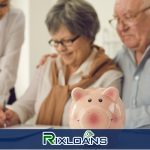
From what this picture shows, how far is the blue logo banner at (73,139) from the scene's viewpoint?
0.55 meters

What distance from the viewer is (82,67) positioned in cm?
89

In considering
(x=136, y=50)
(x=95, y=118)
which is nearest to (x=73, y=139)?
(x=95, y=118)

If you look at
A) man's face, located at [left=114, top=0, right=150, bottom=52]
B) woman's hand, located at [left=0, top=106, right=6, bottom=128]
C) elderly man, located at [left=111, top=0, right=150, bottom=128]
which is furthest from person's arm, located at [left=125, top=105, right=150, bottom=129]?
woman's hand, located at [left=0, top=106, right=6, bottom=128]

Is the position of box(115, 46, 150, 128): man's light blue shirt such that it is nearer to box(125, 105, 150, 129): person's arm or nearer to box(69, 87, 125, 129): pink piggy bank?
box(125, 105, 150, 129): person's arm

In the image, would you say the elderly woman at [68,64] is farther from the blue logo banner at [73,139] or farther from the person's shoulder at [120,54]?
the blue logo banner at [73,139]

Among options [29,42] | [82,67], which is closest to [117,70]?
[82,67]

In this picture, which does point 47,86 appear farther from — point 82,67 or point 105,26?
point 105,26

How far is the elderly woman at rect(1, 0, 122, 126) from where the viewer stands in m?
0.87

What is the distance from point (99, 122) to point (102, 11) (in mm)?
440

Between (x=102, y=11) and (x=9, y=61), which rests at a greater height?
(x=102, y=11)

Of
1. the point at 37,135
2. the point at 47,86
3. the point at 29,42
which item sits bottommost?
the point at 37,135

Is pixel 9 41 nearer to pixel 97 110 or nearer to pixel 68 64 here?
pixel 68 64

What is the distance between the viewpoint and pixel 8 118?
2.68 feet

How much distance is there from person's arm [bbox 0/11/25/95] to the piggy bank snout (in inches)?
17.5
